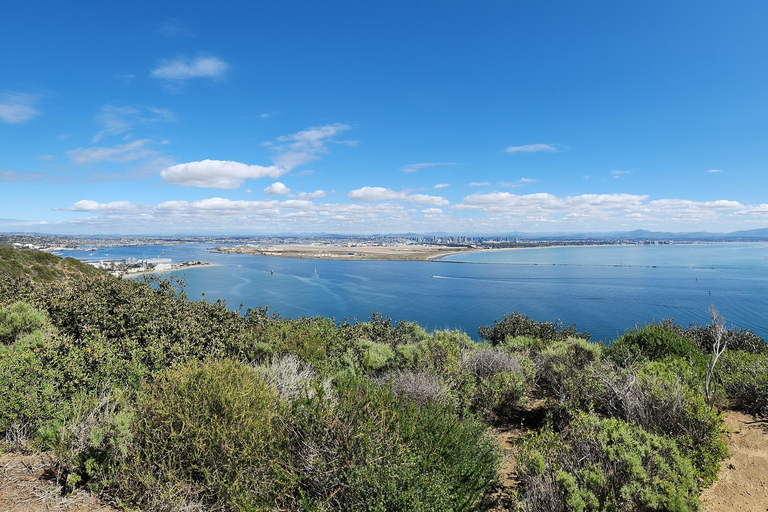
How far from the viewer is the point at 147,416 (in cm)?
594

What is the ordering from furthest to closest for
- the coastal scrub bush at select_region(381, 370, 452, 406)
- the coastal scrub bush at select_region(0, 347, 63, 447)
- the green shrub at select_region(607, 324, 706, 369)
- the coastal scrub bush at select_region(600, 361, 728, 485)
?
the green shrub at select_region(607, 324, 706, 369) < the coastal scrub bush at select_region(381, 370, 452, 406) < the coastal scrub bush at select_region(0, 347, 63, 447) < the coastal scrub bush at select_region(600, 361, 728, 485)

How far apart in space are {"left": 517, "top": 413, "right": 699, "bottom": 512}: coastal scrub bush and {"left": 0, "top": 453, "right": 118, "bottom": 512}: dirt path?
5943mm

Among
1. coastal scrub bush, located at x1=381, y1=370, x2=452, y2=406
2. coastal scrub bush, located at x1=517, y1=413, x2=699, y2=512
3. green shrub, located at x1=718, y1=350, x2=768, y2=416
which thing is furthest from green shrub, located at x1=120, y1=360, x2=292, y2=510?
green shrub, located at x1=718, y1=350, x2=768, y2=416

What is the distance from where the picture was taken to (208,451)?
5.34 m

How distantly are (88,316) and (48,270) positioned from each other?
33.9 metres

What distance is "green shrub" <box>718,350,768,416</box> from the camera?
8.55 meters

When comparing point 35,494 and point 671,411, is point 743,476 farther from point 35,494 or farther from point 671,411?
point 35,494

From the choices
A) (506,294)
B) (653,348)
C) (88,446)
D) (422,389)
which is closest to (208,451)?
(88,446)

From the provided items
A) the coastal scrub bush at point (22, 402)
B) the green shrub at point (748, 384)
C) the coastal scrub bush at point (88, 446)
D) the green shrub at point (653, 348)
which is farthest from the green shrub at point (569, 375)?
the coastal scrub bush at point (22, 402)

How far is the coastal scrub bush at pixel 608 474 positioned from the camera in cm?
491

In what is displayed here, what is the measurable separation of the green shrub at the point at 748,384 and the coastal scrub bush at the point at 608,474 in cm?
497

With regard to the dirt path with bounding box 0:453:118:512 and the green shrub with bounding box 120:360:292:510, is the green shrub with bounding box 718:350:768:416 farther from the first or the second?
the dirt path with bounding box 0:453:118:512

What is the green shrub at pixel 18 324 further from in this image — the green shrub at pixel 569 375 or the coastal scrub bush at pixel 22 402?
the green shrub at pixel 569 375

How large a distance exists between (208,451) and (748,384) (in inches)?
466
